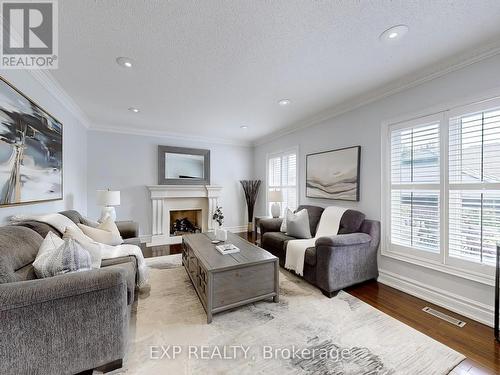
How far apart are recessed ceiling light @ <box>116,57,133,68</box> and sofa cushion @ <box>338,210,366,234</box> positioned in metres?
3.22

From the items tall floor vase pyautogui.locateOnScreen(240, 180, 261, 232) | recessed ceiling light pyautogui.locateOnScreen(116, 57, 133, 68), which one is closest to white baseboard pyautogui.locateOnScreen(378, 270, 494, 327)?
tall floor vase pyautogui.locateOnScreen(240, 180, 261, 232)

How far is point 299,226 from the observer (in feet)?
10.6

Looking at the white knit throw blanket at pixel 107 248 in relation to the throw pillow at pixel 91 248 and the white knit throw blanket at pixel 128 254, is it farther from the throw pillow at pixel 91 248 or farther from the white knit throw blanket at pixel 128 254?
the throw pillow at pixel 91 248

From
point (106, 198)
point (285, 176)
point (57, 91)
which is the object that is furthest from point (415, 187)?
point (57, 91)

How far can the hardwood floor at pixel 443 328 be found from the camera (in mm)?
1473

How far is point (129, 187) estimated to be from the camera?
4555 mm

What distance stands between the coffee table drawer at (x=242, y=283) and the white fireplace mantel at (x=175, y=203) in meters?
3.15

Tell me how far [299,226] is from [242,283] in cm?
148

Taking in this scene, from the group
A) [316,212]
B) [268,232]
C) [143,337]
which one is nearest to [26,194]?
[143,337]

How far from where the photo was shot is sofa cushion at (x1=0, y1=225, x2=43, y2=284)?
127 centimetres

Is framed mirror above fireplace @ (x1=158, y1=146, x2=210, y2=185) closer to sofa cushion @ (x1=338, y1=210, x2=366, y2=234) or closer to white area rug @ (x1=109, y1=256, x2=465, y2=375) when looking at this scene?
white area rug @ (x1=109, y1=256, x2=465, y2=375)

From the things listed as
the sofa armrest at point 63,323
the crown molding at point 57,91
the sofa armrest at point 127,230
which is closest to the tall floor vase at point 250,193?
the sofa armrest at point 127,230

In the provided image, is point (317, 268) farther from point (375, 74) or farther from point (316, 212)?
point (375, 74)

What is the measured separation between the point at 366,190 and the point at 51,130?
414 centimetres
